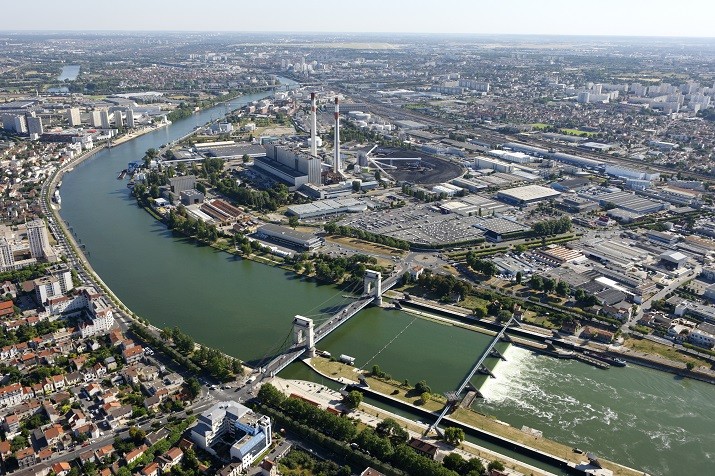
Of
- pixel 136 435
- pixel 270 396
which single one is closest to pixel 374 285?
pixel 270 396

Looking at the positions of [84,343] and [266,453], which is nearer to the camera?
[266,453]

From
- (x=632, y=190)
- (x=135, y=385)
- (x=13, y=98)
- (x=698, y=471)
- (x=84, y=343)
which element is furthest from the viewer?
(x=13, y=98)

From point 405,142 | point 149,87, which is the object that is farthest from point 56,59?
point 405,142

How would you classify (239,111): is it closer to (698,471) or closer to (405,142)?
(405,142)

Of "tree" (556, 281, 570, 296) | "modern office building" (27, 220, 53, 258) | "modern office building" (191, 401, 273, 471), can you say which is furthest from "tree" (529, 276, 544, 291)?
"modern office building" (27, 220, 53, 258)

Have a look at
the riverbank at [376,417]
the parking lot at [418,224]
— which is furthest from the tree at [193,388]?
the parking lot at [418,224]

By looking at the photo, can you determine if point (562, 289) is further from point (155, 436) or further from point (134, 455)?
point (134, 455)
